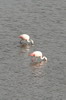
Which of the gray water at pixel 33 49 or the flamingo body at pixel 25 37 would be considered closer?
the gray water at pixel 33 49

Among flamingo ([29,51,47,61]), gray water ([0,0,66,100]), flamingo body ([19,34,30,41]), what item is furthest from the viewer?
flamingo body ([19,34,30,41])

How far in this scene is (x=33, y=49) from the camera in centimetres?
5053

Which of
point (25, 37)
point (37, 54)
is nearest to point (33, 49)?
point (25, 37)

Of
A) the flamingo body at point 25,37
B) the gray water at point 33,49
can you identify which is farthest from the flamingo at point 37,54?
the flamingo body at point 25,37

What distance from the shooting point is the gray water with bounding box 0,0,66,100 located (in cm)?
4212

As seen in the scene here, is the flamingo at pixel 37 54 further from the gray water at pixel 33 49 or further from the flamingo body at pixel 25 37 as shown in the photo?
the flamingo body at pixel 25 37

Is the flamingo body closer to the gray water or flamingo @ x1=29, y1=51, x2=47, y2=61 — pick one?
the gray water

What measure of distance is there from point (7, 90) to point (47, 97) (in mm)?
2776

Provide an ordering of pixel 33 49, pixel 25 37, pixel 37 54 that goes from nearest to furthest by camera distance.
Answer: pixel 37 54 → pixel 33 49 → pixel 25 37

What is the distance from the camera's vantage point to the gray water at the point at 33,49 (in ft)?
138

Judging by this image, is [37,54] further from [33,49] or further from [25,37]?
[25,37]

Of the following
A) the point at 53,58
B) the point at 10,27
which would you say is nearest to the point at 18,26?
the point at 10,27

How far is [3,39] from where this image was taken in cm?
5175

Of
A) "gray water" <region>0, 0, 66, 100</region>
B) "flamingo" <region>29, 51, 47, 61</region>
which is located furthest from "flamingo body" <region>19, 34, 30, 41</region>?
"flamingo" <region>29, 51, 47, 61</region>
